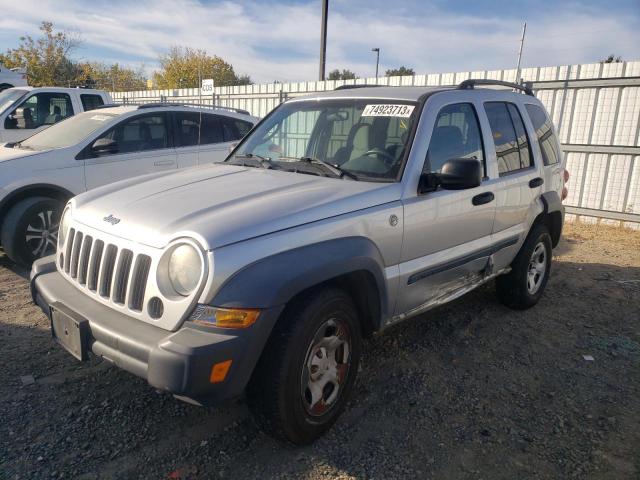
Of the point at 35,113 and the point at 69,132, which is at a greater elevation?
the point at 35,113

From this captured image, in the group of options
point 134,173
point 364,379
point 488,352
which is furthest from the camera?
point 134,173

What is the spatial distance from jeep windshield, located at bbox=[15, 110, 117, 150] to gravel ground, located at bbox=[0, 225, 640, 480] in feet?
7.63

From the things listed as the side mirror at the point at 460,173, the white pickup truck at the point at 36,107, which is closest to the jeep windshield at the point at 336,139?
the side mirror at the point at 460,173

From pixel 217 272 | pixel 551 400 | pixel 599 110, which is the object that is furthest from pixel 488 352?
pixel 599 110

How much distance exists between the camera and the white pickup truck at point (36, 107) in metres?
8.56

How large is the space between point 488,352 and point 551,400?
689 millimetres

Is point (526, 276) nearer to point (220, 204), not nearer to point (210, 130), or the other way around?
point (220, 204)

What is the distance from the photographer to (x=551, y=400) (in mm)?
3205

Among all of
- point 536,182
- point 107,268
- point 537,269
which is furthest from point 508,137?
point 107,268

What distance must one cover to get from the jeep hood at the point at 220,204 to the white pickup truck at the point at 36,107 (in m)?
6.76

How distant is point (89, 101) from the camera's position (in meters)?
9.42

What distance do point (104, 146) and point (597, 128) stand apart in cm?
796

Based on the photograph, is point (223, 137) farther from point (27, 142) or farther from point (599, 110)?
point (599, 110)

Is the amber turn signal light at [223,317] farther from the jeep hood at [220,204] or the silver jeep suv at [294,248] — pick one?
the jeep hood at [220,204]
